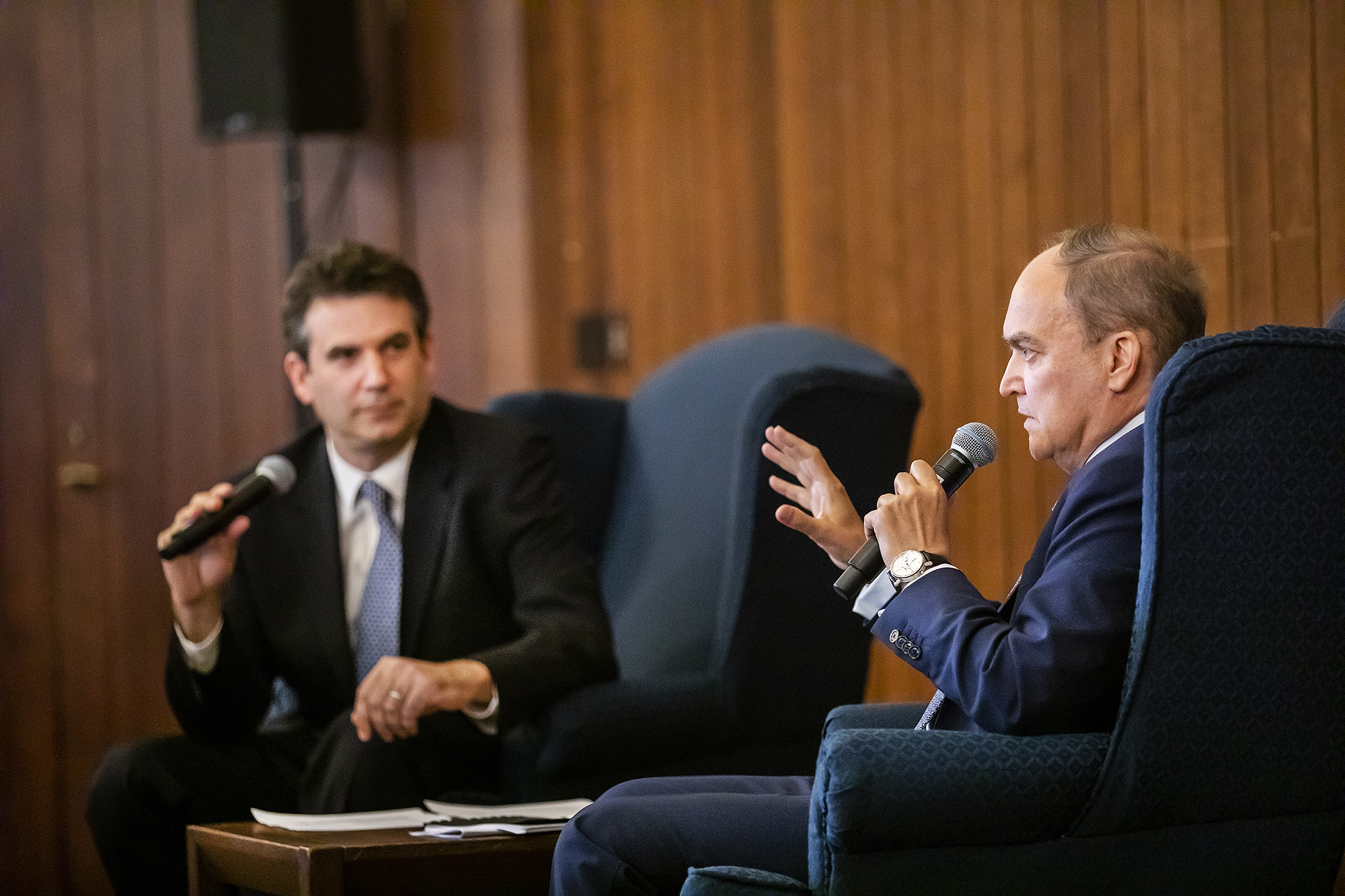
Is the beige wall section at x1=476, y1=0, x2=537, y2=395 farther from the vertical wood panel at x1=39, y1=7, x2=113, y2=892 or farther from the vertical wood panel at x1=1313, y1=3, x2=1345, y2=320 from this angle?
the vertical wood panel at x1=1313, y1=3, x2=1345, y2=320

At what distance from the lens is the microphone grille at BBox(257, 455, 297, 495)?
2171 millimetres

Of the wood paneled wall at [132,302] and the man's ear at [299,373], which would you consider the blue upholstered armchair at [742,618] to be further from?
the wood paneled wall at [132,302]

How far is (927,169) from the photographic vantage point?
2947mm

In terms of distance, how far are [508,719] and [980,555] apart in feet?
3.91

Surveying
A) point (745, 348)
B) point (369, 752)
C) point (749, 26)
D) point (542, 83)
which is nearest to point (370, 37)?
point (542, 83)

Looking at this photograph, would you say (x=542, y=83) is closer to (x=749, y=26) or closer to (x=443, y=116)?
(x=443, y=116)

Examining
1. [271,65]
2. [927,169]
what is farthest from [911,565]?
[271,65]

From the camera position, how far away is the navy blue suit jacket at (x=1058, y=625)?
4.34 feet

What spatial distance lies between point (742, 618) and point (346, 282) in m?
0.92

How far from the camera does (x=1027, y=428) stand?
1535mm

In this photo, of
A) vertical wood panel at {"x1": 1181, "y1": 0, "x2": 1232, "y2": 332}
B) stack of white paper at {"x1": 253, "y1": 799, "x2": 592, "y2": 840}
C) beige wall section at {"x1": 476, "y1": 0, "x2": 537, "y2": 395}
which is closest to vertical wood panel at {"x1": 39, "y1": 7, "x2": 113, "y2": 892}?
beige wall section at {"x1": 476, "y1": 0, "x2": 537, "y2": 395}

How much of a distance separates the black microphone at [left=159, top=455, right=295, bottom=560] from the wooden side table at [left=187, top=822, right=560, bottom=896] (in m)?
0.53

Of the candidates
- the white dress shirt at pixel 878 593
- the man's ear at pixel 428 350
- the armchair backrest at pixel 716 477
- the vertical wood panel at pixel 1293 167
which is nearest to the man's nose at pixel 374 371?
the man's ear at pixel 428 350

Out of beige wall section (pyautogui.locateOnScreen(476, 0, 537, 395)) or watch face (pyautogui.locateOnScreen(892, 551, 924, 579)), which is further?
beige wall section (pyautogui.locateOnScreen(476, 0, 537, 395))
